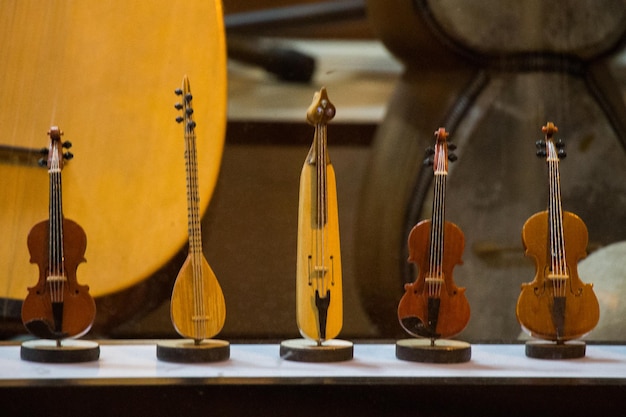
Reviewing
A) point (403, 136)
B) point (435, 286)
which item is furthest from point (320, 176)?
point (403, 136)

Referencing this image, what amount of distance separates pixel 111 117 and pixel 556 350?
0.68m

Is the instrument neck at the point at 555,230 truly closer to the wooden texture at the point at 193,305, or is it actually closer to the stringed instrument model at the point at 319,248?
the stringed instrument model at the point at 319,248

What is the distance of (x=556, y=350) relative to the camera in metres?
1.10

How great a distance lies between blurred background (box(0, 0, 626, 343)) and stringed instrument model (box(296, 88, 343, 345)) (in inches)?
13.0

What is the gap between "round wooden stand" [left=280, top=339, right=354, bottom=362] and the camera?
105 centimetres

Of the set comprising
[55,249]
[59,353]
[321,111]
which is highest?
[321,111]

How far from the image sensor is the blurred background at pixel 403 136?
4.67 ft

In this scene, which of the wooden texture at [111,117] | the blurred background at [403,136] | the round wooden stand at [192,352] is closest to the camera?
the round wooden stand at [192,352]

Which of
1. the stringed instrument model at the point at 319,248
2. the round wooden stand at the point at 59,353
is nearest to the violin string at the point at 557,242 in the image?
the stringed instrument model at the point at 319,248

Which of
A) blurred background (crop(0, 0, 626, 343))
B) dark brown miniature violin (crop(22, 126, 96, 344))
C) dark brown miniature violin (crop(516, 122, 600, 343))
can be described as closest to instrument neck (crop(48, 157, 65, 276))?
dark brown miniature violin (crop(22, 126, 96, 344))

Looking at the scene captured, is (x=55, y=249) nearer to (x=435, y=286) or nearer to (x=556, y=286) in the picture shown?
(x=435, y=286)

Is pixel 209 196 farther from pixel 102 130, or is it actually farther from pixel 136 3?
pixel 136 3

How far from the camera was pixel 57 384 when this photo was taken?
35.5 inches

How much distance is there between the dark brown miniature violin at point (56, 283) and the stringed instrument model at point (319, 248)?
25 cm
